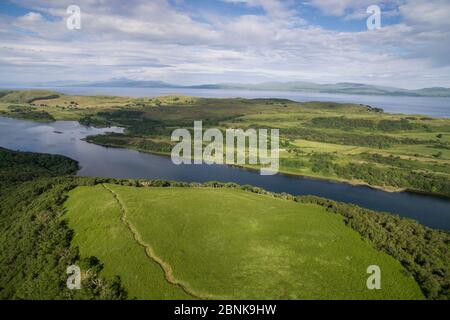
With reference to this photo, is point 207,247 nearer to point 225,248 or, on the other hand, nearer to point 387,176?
point 225,248

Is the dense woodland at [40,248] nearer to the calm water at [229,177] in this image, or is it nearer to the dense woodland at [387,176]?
the calm water at [229,177]

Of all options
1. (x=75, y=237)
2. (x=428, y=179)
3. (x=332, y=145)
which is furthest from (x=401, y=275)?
(x=332, y=145)

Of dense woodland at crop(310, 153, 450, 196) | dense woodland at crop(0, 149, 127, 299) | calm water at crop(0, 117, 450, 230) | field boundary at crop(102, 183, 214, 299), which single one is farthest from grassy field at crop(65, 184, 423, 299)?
dense woodland at crop(310, 153, 450, 196)

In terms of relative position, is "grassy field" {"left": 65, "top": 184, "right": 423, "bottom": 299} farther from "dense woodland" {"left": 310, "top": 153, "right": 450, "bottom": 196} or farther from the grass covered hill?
"dense woodland" {"left": 310, "top": 153, "right": 450, "bottom": 196}

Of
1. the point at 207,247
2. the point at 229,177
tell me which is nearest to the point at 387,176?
the point at 229,177

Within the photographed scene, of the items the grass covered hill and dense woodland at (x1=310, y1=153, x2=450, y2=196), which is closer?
the grass covered hill

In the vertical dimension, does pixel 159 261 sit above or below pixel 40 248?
above
